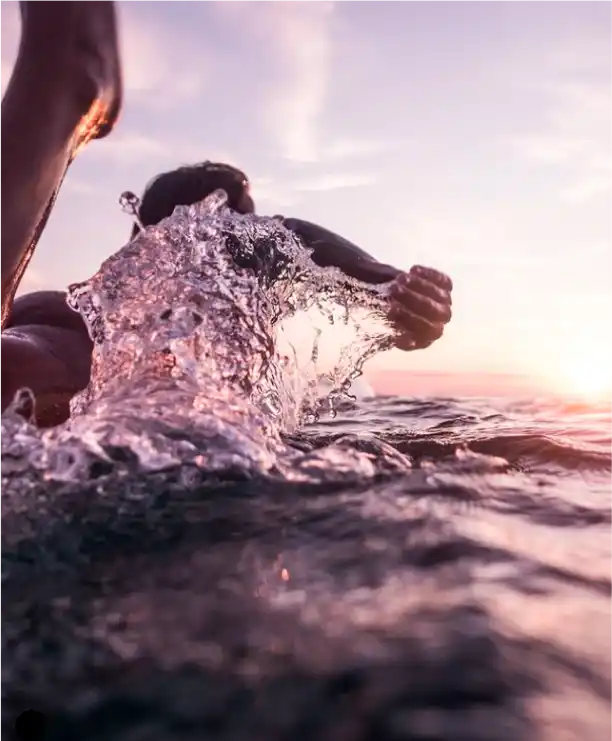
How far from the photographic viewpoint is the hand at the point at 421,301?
9.68 ft

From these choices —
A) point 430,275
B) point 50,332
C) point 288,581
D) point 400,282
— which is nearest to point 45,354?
point 50,332

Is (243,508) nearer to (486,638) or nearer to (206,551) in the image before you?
(206,551)

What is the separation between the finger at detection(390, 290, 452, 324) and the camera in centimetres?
295

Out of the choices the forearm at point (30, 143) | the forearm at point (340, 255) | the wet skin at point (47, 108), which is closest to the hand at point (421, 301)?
the forearm at point (340, 255)

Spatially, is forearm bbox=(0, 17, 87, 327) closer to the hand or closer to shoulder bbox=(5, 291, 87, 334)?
the hand

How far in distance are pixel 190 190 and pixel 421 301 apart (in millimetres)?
1380

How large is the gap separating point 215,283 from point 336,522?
6.34 ft

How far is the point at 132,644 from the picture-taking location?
84 centimetres

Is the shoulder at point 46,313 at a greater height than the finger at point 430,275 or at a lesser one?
lesser

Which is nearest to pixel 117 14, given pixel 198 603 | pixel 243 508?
pixel 243 508

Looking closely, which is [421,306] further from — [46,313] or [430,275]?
[46,313]

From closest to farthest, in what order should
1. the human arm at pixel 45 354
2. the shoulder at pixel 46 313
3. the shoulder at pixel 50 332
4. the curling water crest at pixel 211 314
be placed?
1. the curling water crest at pixel 211 314
2. the human arm at pixel 45 354
3. the shoulder at pixel 50 332
4. the shoulder at pixel 46 313

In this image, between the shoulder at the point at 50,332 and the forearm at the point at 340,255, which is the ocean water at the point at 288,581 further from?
the shoulder at the point at 50,332

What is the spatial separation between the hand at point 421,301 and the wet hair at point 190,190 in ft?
3.48
